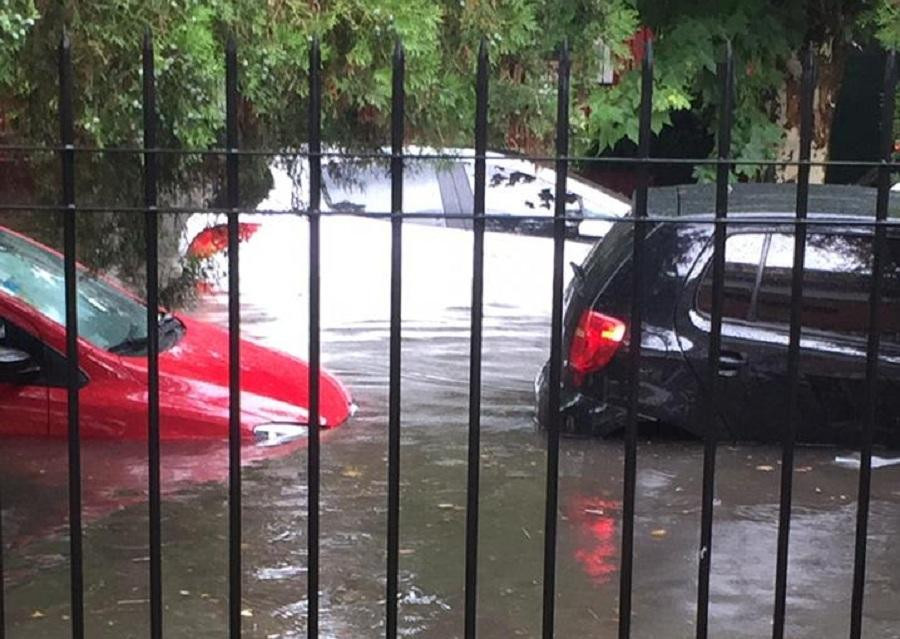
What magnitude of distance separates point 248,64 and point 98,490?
211 centimetres

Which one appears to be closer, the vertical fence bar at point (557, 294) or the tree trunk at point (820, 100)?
the vertical fence bar at point (557, 294)

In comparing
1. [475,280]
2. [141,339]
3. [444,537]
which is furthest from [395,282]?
[141,339]

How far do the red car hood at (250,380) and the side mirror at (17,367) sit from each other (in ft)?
2.14

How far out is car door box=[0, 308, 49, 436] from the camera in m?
6.26

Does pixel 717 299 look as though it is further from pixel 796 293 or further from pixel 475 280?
pixel 475 280

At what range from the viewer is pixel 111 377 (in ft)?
20.8

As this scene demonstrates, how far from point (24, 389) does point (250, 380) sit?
120 cm

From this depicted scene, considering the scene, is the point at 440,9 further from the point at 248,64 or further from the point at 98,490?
the point at 98,490

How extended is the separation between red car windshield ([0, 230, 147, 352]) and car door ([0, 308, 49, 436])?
0.53 feet

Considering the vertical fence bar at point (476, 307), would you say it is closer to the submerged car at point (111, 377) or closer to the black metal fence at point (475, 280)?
the black metal fence at point (475, 280)

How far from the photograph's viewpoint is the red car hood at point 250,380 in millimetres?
6520

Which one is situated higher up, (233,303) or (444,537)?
(233,303)

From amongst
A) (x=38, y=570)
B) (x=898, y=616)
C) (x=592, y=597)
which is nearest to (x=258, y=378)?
(x=38, y=570)

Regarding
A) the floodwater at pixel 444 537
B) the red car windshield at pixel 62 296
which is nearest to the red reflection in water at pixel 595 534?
the floodwater at pixel 444 537
